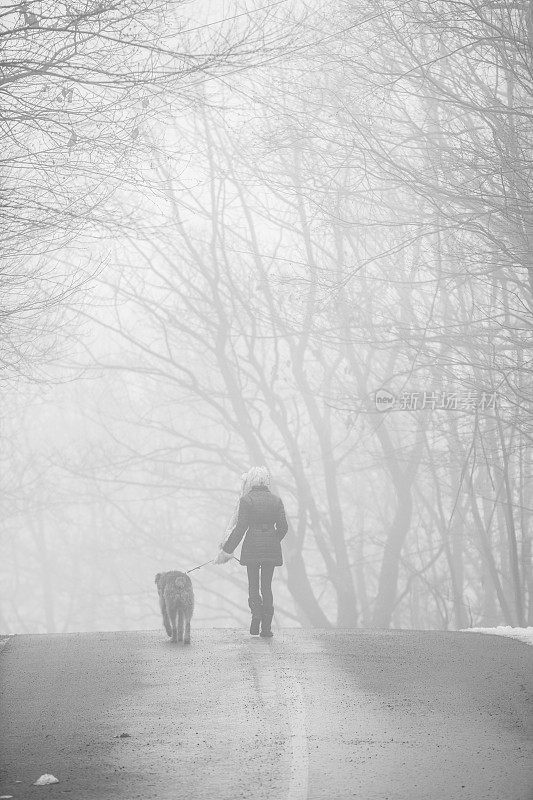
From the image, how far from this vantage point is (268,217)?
76.6 ft

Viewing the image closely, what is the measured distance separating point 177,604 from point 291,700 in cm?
359

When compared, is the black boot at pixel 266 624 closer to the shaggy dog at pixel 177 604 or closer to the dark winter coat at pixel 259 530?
the dark winter coat at pixel 259 530

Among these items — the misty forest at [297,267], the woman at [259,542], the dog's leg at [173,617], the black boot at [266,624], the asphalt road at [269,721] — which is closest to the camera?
the asphalt road at [269,721]

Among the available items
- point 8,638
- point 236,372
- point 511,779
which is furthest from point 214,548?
point 511,779

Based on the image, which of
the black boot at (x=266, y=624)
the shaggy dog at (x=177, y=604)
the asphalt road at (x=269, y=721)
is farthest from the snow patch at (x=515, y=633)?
the shaggy dog at (x=177, y=604)

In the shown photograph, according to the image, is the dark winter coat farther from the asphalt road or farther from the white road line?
the asphalt road

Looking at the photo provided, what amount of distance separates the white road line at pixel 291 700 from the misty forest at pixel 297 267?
441 centimetres

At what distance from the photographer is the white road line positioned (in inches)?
215

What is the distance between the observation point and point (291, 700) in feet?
24.8

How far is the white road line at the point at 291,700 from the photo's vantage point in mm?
5473

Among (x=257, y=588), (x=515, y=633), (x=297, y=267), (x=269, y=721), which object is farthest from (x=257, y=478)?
(x=297, y=267)

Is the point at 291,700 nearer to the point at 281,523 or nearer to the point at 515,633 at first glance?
the point at 281,523

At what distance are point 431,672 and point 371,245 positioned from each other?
16343mm

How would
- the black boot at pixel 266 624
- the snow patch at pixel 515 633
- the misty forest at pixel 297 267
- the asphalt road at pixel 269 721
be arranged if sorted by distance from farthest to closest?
the black boot at pixel 266 624
the snow patch at pixel 515 633
the misty forest at pixel 297 267
the asphalt road at pixel 269 721
